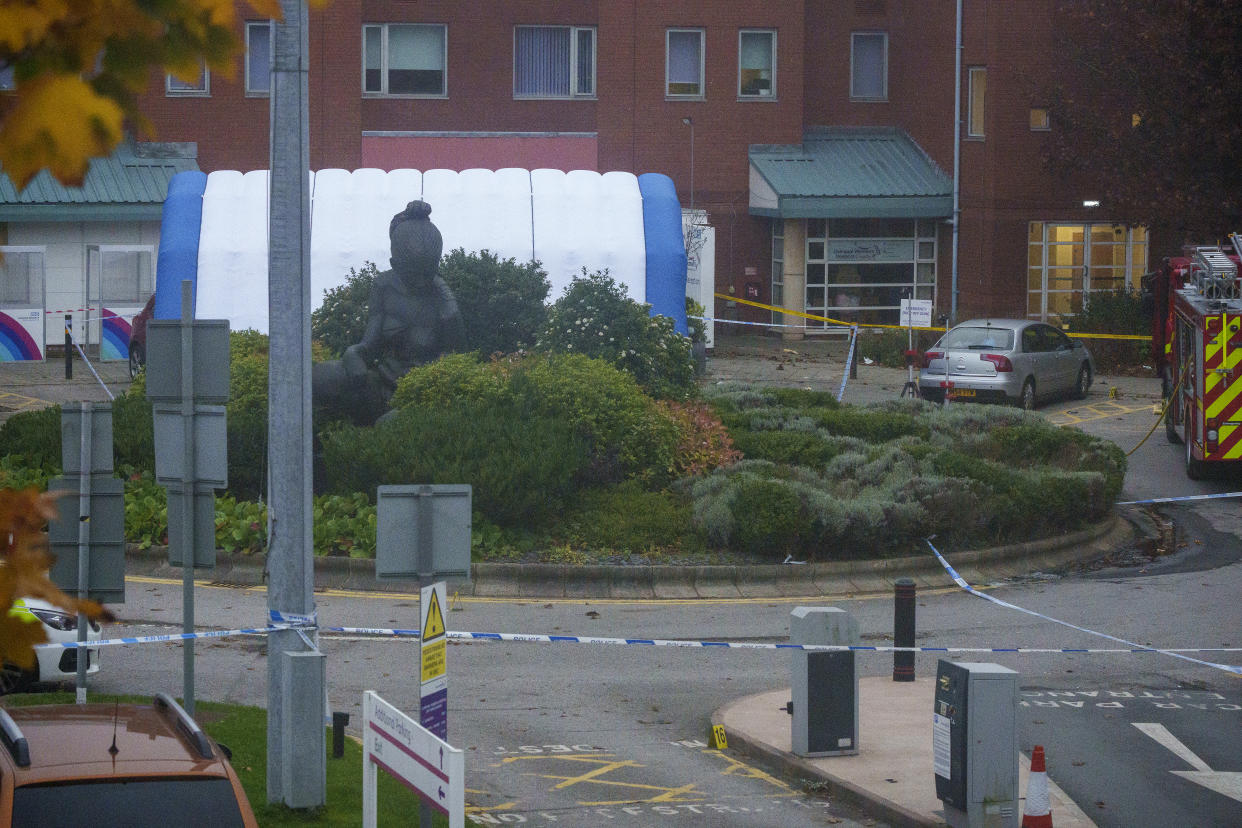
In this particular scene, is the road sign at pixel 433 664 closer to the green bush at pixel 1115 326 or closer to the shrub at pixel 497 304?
the shrub at pixel 497 304

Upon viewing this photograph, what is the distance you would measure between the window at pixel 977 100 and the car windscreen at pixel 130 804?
35309 mm

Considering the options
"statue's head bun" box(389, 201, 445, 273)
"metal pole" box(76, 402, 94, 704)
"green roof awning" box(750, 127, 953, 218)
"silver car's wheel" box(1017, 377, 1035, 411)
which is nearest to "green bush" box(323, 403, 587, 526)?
"statue's head bun" box(389, 201, 445, 273)

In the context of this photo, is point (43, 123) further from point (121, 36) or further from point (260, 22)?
point (260, 22)

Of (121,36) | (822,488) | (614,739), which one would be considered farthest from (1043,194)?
(121,36)

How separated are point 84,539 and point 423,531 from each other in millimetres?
2844

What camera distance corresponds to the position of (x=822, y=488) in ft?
59.6

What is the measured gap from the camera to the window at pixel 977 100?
3862 centimetres

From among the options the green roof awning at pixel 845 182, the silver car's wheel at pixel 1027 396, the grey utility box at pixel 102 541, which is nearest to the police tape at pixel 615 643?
the grey utility box at pixel 102 541

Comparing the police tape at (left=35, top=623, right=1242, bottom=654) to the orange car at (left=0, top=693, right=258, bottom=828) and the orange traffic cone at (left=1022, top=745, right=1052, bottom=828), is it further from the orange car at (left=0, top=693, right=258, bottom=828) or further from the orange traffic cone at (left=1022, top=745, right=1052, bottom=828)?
the orange car at (left=0, top=693, right=258, bottom=828)

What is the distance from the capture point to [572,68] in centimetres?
3978

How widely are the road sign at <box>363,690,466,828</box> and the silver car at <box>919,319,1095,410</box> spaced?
70.8 ft

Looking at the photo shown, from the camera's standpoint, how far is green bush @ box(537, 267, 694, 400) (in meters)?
21.2

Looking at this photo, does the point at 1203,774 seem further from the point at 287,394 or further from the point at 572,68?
the point at 572,68

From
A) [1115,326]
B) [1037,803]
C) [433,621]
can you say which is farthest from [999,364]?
[433,621]
